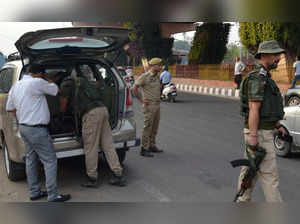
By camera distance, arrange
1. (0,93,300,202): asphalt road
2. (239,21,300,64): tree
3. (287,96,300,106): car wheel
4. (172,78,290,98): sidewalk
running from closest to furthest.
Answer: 1. (0,93,300,202): asphalt road
2. (287,96,300,106): car wheel
3. (239,21,300,64): tree
4. (172,78,290,98): sidewalk

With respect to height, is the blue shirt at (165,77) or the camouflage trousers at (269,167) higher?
the camouflage trousers at (269,167)

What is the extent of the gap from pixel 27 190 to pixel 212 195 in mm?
2276

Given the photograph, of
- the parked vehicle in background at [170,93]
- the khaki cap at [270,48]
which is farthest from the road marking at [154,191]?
the parked vehicle in background at [170,93]

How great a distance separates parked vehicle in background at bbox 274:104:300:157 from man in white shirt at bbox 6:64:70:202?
3659 mm

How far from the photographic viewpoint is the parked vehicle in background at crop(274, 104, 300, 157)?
5.46 metres

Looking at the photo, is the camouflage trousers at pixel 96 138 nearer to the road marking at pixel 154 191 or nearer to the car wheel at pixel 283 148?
the road marking at pixel 154 191

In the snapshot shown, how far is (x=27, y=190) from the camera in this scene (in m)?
4.32

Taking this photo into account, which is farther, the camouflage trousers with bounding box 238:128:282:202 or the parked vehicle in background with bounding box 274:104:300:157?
the parked vehicle in background with bounding box 274:104:300:157

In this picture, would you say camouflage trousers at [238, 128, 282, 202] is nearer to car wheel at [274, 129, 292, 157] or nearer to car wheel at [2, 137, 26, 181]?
car wheel at [274, 129, 292, 157]

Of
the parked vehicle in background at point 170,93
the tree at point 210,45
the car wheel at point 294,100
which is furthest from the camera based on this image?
the tree at point 210,45

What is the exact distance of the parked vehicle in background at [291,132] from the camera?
215 inches

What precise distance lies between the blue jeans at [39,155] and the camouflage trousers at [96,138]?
53cm

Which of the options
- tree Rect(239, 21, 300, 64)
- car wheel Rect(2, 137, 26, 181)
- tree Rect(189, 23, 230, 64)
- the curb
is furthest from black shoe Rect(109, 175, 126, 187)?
tree Rect(189, 23, 230, 64)

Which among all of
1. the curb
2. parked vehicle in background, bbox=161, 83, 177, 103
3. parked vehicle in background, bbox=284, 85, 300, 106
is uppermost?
parked vehicle in background, bbox=284, 85, 300, 106
